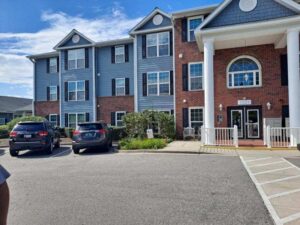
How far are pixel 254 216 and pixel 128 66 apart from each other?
20551mm

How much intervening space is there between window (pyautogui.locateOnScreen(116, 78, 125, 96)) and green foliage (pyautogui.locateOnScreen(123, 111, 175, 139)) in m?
5.80

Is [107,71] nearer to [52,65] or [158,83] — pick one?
[158,83]

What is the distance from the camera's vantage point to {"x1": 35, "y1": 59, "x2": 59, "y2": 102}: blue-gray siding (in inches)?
1089

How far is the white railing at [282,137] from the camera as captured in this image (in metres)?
13.9

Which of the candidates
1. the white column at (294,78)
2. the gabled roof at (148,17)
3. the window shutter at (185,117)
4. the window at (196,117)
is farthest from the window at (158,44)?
the white column at (294,78)

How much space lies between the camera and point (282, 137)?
14.6m

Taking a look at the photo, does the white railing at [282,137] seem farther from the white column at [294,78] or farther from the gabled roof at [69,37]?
the gabled roof at [69,37]

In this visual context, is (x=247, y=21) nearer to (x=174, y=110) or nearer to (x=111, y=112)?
(x=174, y=110)

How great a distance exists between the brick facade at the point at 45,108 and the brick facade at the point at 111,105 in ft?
16.9

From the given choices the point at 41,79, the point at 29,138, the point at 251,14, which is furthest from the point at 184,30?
the point at 41,79

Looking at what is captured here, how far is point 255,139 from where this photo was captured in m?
17.9

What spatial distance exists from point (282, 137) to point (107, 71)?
16.1m

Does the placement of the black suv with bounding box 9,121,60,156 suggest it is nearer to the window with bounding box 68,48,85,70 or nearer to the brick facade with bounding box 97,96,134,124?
the brick facade with bounding box 97,96,134,124

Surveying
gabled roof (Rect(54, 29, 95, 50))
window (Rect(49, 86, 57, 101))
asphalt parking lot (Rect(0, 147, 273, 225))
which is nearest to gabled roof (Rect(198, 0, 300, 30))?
asphalt parking lot (Rect(0, 147, 273, 225))
